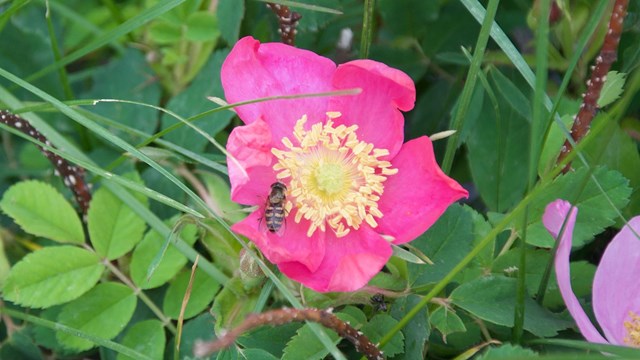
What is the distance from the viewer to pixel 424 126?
5.24ft

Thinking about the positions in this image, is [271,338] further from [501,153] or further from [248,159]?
[501,153]

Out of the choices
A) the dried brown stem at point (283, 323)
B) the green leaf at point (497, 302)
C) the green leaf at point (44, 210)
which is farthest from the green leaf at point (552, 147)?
the green leaf at point (44, 210)

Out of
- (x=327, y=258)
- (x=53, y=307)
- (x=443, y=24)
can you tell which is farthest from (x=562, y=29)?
(x=53, y=307)

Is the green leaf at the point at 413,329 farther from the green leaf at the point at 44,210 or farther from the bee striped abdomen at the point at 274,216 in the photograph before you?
the green leaf at the point at 44,210

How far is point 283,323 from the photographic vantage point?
825mm

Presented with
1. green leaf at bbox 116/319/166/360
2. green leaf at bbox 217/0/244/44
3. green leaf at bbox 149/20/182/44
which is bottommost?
green leaf at bbox 116/319/166/360

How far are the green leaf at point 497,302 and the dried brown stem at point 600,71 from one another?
0.73 feet

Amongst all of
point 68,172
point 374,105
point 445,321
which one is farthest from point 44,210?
point 445,321

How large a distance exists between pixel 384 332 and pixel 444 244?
0.52 feet

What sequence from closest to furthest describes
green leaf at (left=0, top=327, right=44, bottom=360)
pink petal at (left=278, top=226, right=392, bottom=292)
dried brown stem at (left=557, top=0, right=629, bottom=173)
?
pink petal at (left=278, top=226, right=392, bottom=292) → dried brown stem at (left=557, top=0, right=629, bottom=173) → green leaf at (left=0, top=327, right=44, bottom=360)

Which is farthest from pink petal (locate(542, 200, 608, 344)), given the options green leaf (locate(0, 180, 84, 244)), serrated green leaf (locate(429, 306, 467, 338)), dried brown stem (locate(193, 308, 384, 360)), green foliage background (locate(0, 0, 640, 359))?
green leaf (locate(0, 180, 84, 244))

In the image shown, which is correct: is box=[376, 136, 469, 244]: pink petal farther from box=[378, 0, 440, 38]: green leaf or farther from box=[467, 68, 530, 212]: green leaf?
box=[378, 0, 440, 38]: green leaf

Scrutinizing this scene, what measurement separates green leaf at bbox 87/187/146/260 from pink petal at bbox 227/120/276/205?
28cm

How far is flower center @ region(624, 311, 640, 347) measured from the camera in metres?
1.08
